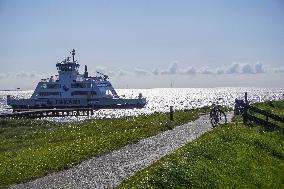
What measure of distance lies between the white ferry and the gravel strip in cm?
6854

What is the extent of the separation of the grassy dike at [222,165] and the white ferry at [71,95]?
68.0 m

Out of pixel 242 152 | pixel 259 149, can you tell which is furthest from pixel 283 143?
pixel 242 152

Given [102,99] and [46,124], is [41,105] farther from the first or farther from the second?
[46,124]

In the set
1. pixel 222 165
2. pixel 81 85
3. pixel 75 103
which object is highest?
pixel 81 85

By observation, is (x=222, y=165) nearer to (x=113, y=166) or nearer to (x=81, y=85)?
(x=113, y=166)

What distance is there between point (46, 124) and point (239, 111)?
2426cm

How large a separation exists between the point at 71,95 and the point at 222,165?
8044cm

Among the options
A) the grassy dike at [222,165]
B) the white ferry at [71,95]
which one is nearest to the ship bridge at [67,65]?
the white ferry at [71,95]

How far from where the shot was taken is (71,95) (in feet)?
313

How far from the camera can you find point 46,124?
5188 cm

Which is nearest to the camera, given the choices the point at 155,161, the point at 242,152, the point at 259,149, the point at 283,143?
the point at 155,161

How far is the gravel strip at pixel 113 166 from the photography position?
14.3 metres

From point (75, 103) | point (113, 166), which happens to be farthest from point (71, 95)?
point (113, 166)

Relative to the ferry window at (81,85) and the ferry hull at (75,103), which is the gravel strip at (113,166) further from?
the ferry window at (81,85)
